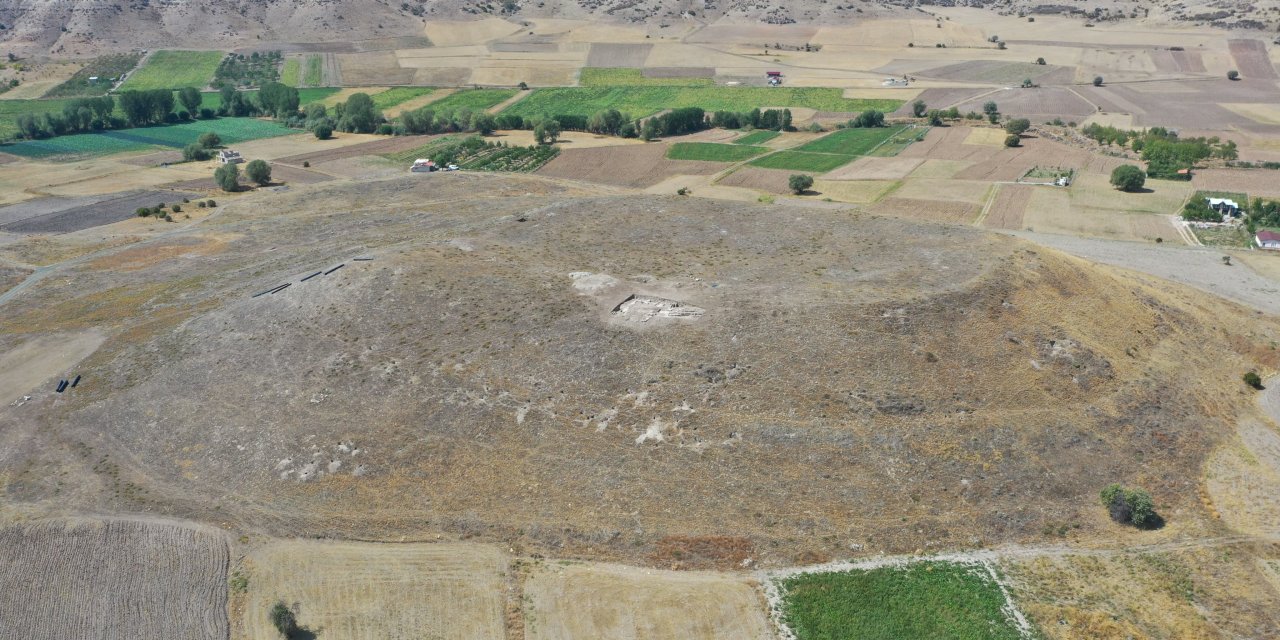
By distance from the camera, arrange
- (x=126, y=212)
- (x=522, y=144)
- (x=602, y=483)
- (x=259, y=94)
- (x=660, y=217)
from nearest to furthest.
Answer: (x=602, y=483) < (x=660, y=217) < (x=126, y=212) < (x=522, y=144) < (x=259, y=94)

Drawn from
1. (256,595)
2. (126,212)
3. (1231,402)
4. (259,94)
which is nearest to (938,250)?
(1231,402)

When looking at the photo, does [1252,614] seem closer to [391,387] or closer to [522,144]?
[391,387]

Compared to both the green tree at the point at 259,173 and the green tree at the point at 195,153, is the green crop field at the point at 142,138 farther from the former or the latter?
the green tree at the point at 259,173

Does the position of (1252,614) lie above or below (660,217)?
below

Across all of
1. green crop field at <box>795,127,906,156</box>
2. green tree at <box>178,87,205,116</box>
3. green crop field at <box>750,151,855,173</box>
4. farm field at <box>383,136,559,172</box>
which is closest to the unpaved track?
green crop field at <box>750,151,855,173</box>

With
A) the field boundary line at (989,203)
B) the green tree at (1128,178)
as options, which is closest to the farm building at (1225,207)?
the green tree at (1128,178)

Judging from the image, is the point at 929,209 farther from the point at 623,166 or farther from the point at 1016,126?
the point at 623,166

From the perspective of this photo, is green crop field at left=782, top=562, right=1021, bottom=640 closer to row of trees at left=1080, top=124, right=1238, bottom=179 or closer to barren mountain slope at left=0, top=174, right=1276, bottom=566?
barren mountain slope at left=0, top=174, right=1276, bottom=566
